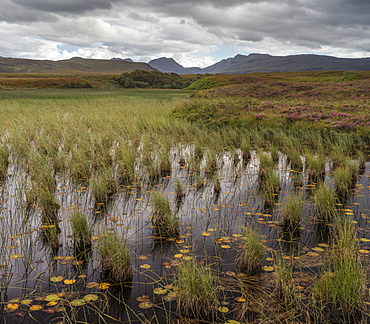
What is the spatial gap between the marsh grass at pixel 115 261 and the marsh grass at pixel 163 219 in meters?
1.11

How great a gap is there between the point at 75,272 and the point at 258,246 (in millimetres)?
2408

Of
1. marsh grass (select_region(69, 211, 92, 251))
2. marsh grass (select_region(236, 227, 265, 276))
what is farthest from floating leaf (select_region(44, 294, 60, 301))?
marsh grass (select_region(236, 227, 265, 276))

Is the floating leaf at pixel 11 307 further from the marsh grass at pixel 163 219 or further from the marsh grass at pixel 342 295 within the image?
the marsh grass at pixel 342 295

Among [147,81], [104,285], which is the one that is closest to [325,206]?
[104,285]

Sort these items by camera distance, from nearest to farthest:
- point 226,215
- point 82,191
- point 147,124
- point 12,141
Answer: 1. point 226,215
2. point 82,191
3. point 12,141
4. point 147,124

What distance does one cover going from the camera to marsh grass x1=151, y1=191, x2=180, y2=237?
17.2ft

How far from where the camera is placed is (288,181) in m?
8.27

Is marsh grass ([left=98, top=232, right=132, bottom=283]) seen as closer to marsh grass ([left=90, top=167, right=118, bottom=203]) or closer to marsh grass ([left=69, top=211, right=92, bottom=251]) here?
marsh grass ([left=69, top=211, right=92, bottom=251])

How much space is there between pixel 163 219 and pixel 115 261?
169cm

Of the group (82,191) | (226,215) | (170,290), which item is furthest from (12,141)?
(170,290)

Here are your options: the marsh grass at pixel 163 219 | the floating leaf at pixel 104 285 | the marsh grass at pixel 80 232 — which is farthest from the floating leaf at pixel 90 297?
the marsh grass at pixel 163 219

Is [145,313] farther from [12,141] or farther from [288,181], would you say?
[12,141]

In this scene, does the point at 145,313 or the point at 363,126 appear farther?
the point at 363,126

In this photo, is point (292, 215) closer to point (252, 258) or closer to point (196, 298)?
point (252, 258)
